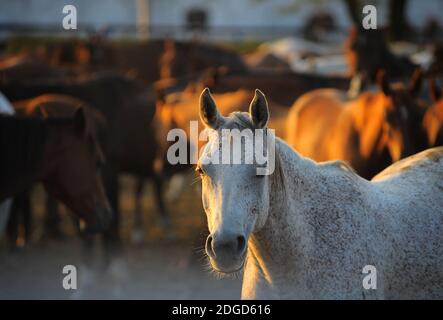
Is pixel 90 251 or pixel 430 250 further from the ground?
pixel 430 250

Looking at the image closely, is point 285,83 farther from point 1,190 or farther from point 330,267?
point 330,267

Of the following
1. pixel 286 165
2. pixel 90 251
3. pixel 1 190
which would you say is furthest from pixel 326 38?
pixel 286 165

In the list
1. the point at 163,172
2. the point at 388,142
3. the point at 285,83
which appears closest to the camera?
the point at 388,142

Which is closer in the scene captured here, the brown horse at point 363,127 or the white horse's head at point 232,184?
the white horse's head at point 232,184

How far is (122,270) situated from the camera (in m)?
8.59

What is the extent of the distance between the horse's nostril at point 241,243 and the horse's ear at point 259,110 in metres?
0.59

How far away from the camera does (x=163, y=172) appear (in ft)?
33.1

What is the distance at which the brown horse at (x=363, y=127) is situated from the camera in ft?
24.0

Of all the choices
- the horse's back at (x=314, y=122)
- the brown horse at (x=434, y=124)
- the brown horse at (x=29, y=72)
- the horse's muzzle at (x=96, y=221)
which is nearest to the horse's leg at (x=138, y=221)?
the brown horse at (x=29, y=72)

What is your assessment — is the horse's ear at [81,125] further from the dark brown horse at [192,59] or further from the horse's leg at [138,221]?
the dark brown horse at [192,59]

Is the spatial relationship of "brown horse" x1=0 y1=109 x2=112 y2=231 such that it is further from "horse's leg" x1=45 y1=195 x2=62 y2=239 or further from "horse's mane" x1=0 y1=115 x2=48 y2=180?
"horse's leg" x1=45 y1=195 x2=62 y2=239
